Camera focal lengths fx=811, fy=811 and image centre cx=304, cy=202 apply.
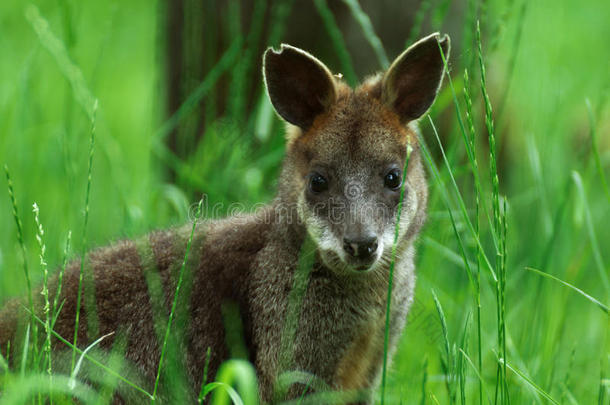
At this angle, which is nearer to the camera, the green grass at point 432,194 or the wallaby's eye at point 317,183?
the green grass at point 432,194

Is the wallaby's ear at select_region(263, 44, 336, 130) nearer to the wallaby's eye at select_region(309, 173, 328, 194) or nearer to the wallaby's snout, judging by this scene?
the wallaby's eye at select_region(309, 173, 328, 194)

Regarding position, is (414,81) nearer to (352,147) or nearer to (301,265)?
(352,147)

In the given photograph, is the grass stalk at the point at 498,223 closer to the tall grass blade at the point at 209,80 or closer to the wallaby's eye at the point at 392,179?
the wallaby's eye at the point at 392,179

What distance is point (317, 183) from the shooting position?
13.4 ft

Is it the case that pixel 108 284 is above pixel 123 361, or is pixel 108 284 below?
above

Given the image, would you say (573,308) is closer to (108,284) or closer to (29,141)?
(108,284)

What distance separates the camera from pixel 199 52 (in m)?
6.25

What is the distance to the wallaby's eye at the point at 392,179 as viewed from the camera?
4078 mm

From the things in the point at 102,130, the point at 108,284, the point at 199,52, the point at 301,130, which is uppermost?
the point at 199,52

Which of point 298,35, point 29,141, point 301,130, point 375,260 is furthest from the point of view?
point 29,141

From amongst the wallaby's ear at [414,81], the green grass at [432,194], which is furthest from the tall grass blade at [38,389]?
the wallaby's ear at [414,81]

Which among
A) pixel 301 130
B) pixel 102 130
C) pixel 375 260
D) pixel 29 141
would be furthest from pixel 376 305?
pixel 29 141

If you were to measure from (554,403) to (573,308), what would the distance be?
2.99 meters

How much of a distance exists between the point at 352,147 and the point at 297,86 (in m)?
0.48
